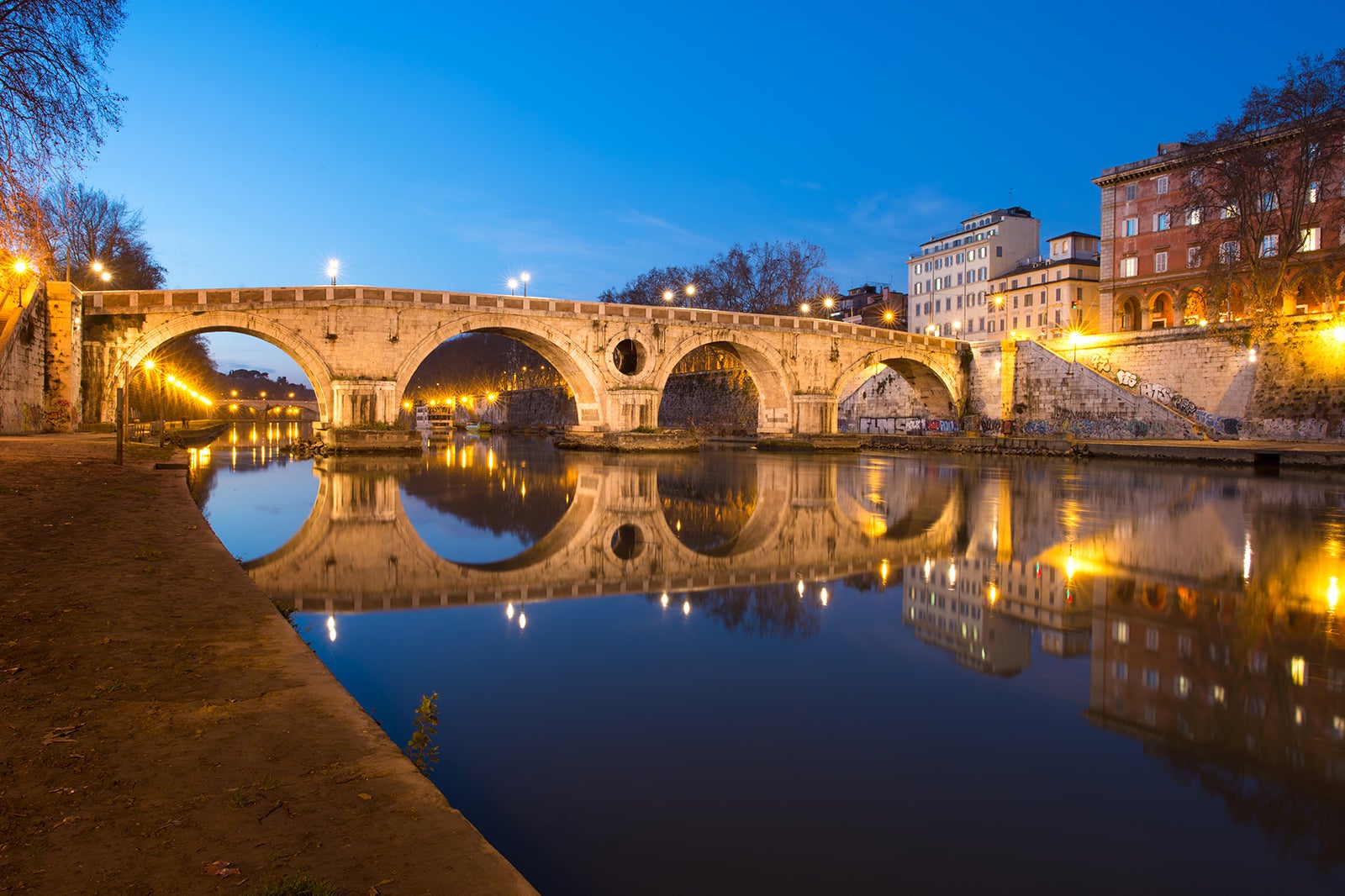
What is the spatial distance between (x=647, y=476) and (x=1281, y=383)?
24090mm

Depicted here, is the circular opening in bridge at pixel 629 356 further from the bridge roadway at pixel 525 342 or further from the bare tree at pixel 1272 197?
the bare tree at pixel 1272 197

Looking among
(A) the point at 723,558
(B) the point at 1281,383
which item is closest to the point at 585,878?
(A) the point at 723,558

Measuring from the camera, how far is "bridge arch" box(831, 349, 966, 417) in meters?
37.4

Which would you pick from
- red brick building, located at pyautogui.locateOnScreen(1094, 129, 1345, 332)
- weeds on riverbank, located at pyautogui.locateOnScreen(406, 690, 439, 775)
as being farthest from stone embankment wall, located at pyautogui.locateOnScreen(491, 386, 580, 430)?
weeds on riverbank, located at pyautogui.locateOnScreen(406, 690, 439, 775)

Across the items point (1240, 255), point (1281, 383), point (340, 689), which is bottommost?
point (340, 689)

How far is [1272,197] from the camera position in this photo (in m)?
35.8

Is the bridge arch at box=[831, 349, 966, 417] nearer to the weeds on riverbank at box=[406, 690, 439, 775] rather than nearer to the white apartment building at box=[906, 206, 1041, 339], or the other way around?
the white apartment building at box=[906, 206, 1041, 339]

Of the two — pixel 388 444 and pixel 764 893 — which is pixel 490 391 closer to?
pixel 388 444

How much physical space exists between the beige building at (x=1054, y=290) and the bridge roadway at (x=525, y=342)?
77.1 feet

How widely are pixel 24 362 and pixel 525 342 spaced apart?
16.1m

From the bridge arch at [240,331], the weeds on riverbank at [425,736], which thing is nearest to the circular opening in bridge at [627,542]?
the weeds on riverbank at [425,736]

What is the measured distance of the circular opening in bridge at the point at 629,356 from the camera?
32094mm

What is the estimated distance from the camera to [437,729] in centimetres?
392

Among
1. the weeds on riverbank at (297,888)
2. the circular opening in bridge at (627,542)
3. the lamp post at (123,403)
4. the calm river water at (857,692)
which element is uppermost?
the lamp post at (123,403)
